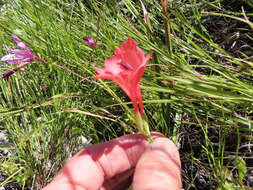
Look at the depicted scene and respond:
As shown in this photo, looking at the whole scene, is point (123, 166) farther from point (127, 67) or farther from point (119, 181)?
point (127, 67)

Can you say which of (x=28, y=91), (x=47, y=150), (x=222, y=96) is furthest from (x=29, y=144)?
(x=222, y=96)

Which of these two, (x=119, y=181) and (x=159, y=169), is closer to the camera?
(x=159, y=169)

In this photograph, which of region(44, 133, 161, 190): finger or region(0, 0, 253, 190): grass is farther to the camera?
region(0, 0, 253, 190): grass

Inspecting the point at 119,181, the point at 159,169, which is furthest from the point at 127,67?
the point at 119,181

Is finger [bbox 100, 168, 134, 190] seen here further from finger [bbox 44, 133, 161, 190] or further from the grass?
the grass

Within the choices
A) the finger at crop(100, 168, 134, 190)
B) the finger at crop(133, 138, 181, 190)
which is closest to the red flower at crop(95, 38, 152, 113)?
the finger at crop(133, 138, 181, 190)

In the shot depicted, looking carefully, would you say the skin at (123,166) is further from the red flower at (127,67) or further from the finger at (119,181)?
the red flower at (127,67)

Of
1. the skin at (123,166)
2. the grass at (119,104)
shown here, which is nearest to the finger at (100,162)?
the skin at (123,166)

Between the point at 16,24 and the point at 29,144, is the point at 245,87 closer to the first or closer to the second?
the point at 29,144
